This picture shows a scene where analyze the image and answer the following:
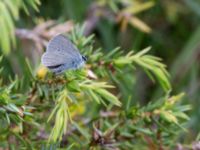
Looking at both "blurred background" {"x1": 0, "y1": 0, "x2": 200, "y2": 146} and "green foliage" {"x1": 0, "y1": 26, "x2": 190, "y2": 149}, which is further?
"blurred background" {"x1": 0, "y1": 0, "x2": 200, "y2": 146}

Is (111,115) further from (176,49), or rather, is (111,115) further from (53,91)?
(176,49)

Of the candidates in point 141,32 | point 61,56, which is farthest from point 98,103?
point 141,32

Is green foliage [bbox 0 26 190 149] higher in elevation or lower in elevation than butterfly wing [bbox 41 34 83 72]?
lower

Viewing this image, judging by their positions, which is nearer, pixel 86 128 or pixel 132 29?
pixel 86 128

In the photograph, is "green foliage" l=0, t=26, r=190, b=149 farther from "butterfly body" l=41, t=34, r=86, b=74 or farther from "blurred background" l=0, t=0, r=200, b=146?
"blurred background" l=0, t=0, r=200, b=146

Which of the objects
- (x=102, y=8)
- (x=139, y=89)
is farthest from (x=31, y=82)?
(x=139, y=89)

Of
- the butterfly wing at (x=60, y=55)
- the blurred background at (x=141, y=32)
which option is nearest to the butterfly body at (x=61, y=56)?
the butterfly wing at (x=60, y=55)

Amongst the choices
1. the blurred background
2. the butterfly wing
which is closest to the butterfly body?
the butterfly wing
